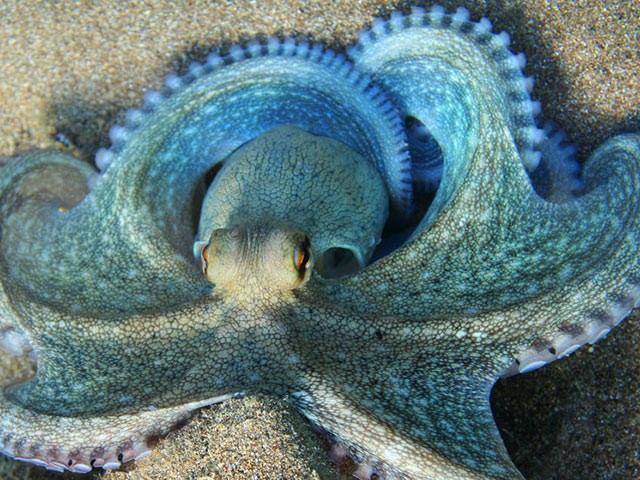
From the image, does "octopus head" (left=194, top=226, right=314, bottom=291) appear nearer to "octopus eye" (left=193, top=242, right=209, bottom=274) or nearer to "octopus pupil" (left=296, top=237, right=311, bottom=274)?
"octopus pupil" (left=296, top=237, right=311, bottom=274)

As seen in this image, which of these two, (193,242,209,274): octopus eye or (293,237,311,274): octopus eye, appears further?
(193,242,209,274): octopus eye

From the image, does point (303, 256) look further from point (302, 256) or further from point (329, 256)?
point (329, 256)

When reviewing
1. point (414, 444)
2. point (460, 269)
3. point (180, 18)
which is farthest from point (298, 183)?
point (180, 18)

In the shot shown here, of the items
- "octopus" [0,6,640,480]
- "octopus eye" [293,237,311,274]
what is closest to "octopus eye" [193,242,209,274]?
"octopus" [0,6,640,480]

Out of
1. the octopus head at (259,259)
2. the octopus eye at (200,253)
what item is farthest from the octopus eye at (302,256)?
the octopus eye at (200,253)

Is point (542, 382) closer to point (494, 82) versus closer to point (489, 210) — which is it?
point (489, 210)

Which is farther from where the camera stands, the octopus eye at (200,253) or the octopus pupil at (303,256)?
the octopus eye at (200,253)

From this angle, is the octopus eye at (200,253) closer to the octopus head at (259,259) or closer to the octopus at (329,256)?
the octopus at (329,256)

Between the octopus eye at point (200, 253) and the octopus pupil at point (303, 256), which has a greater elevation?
the octopus eye at point (200, 253)
